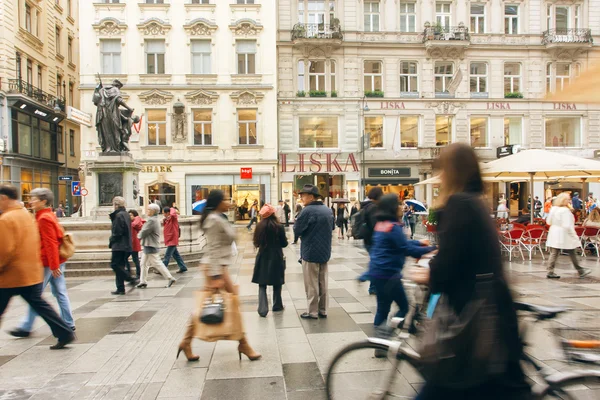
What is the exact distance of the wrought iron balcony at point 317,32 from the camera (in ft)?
102

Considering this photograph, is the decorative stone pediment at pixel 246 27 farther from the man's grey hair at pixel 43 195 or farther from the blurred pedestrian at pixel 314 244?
the man's grey hair at pixel 43 195

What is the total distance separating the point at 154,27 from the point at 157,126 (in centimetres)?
619

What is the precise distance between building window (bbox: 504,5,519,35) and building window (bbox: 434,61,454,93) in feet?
15.3

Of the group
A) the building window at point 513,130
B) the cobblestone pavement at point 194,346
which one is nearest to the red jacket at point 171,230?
the cobblestone pavement at point 194,346

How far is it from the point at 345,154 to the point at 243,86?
8.01 m

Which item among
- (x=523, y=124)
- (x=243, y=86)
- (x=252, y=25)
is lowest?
(x=523, y=124)

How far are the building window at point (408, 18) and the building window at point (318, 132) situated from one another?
307 inches

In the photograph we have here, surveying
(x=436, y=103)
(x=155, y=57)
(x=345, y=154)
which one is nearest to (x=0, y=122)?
(x=155, y=57)

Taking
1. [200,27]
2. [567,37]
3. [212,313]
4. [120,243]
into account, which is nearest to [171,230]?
[120,243]

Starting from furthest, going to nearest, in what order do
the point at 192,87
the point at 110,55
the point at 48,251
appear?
the point at 192,87
the point at 110,55
the point at 48,251

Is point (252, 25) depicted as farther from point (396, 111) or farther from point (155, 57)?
point (396, 111)

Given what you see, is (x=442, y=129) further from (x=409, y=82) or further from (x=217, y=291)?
(x=217, y=291)

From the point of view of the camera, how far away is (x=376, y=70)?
32375mm

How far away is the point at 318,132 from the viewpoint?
32.3 m
